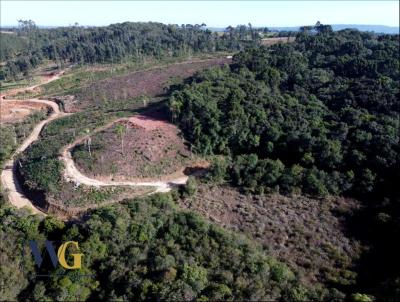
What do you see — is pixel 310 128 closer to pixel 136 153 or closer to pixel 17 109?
pixel 136 153

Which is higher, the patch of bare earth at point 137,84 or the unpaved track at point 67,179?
the patch of bare earth at point 137,84

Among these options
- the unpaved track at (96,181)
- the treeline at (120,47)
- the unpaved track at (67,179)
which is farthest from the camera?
the treeline at (120,47)

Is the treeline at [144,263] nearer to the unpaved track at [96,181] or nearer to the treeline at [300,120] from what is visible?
the unpaved track at [96,181]

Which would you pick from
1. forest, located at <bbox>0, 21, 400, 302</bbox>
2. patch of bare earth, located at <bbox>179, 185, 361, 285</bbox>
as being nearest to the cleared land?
forest, located at <bbox>0, 21, 400, 302</bbox>

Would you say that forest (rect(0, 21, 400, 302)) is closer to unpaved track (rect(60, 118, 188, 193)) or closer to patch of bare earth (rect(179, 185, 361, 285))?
patch of bare earth (rect(179, 185, 361, 285))

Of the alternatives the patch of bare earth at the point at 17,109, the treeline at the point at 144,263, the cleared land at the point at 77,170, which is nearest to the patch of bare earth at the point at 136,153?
the cleared land at the point at 77,170

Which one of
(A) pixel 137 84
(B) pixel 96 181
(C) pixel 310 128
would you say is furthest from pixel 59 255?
(A) pixel 137 84

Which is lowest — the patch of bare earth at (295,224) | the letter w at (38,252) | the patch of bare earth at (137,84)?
the patch of bare earth at (295,224)
